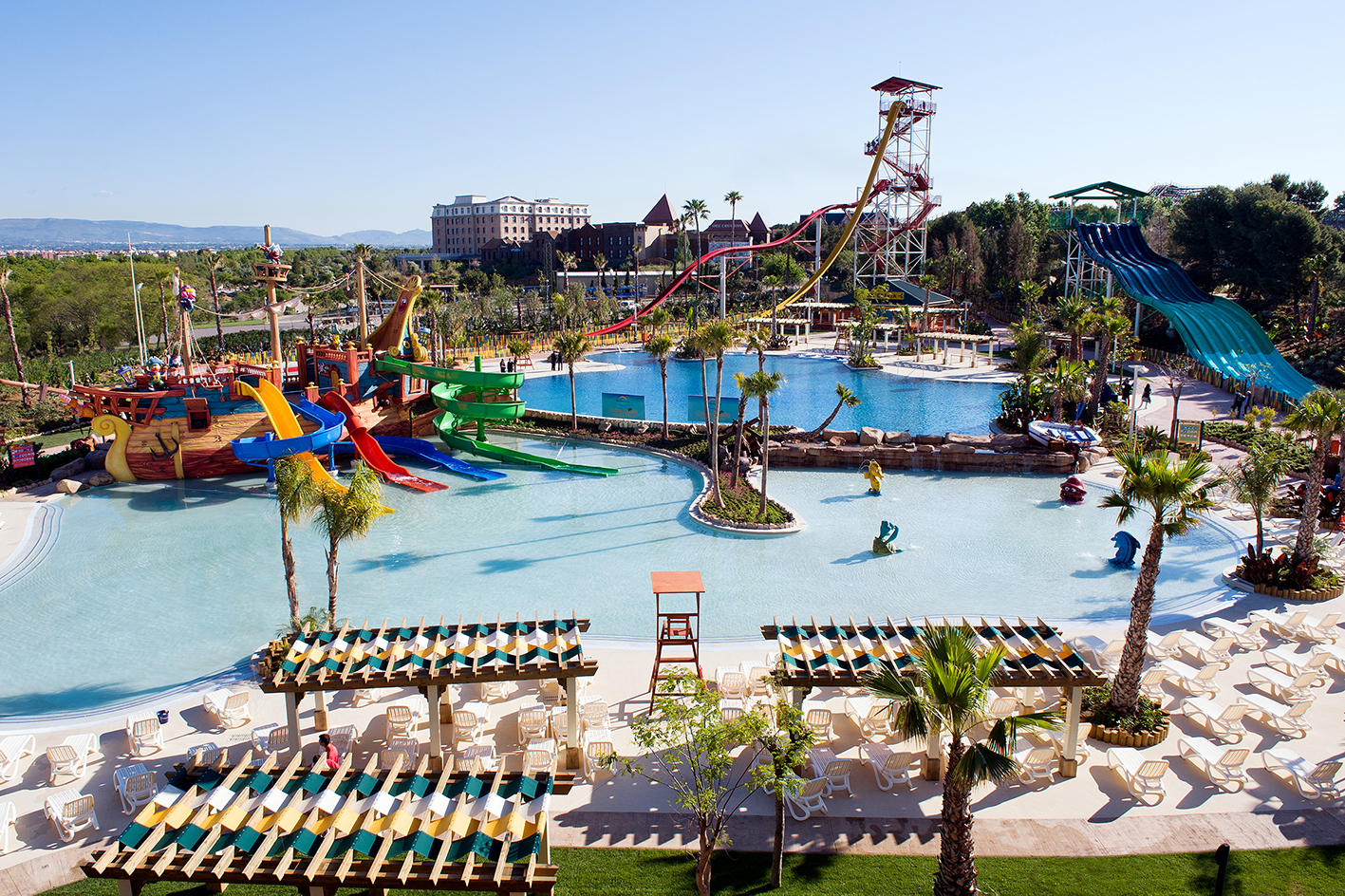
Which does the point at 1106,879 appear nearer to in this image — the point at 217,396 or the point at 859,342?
the point at 217,396

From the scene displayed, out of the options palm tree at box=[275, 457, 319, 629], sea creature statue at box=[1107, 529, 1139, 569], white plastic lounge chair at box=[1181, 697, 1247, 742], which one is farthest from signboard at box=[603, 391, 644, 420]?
white plastic lounge chair at box=[1181, 697, 1247, 742]

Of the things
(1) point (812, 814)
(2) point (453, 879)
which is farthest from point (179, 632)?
(1) point (812, 814)

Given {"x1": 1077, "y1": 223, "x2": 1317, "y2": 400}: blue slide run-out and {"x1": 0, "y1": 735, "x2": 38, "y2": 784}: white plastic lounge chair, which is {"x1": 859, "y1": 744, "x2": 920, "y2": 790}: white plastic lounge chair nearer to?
{"x1": 0, "y1": 735, "x2": 38, "y2": 784}: white plastic lounge chair

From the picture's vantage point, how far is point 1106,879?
348 inches

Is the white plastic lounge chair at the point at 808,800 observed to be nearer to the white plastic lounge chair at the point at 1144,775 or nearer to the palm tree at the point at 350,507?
the white plastic lounge chair at the point at 1144,775

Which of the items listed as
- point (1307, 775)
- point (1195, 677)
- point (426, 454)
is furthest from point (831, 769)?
point (426, 454)

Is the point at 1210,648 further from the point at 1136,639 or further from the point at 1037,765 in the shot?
the point at 1037,765

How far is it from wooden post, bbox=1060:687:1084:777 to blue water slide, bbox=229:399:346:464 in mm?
21201

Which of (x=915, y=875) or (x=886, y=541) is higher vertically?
(x=886, y=541)

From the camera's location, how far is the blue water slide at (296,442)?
79.6 ft

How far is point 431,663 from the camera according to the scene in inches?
427

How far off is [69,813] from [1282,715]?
625 inches

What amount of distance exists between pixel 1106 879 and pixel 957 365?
43.1m

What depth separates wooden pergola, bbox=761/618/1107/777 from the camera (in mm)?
10359
